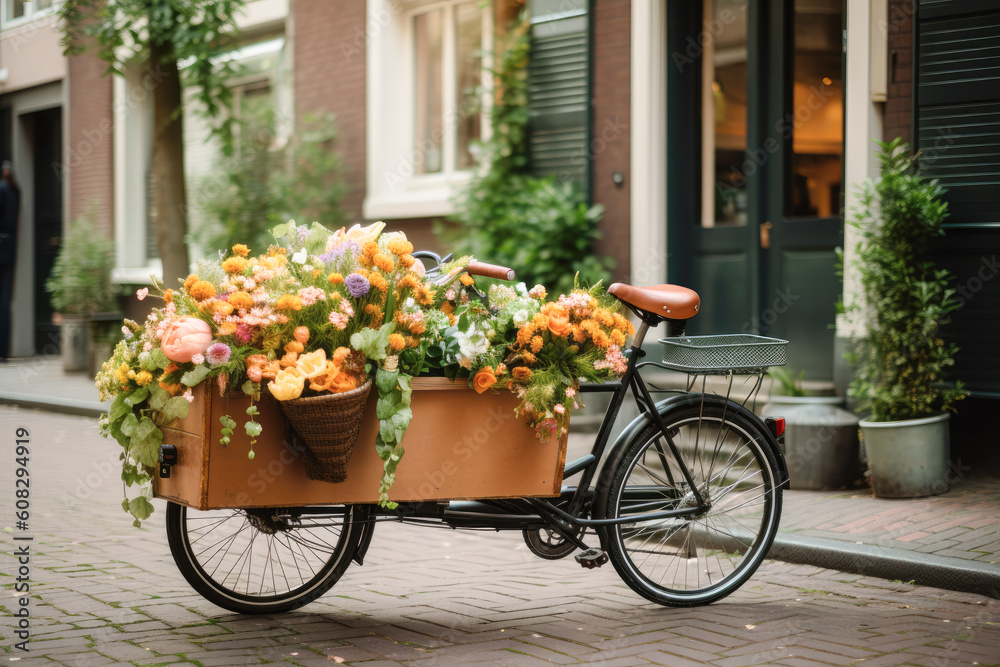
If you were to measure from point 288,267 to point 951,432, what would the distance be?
438cm

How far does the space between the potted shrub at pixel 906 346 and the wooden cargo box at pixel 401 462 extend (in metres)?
2.76

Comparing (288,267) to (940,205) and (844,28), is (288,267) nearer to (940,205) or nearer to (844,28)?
(940,205)

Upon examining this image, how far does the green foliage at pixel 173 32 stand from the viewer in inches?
358

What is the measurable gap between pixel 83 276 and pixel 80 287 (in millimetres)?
143

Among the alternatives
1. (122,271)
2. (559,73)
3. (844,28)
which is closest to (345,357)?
(844,28)

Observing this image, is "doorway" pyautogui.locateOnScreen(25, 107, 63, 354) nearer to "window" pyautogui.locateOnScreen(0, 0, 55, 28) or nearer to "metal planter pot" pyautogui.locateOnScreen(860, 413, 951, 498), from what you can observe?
"window" pyautogui.locateOnScreen(0, 0, 55, 28)

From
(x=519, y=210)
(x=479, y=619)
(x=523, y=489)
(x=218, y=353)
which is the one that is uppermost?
(x=519, y=210)

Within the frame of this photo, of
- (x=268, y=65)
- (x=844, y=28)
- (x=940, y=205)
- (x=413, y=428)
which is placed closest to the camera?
(x=413, y=428)

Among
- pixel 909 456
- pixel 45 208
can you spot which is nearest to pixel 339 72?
pixel 909 456

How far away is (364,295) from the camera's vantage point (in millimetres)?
3484

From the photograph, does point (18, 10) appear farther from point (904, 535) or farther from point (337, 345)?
point (904, 535)

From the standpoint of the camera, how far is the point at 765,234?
7.57 meters

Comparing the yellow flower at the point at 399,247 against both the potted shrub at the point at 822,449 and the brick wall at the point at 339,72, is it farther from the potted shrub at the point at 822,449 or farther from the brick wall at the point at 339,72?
the brick wall at the point at 339,72

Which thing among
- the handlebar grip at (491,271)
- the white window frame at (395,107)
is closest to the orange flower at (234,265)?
the handlebar grip at (491,271)
